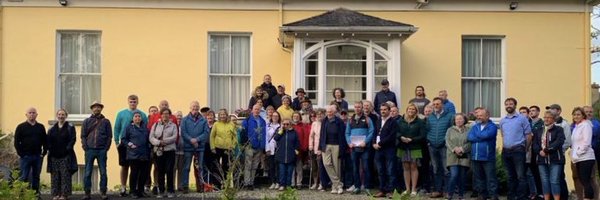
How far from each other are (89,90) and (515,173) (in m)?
10.3

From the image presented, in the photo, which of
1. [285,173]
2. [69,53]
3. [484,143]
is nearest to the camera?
[484,143]

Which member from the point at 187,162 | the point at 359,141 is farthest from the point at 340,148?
the point at 187,162

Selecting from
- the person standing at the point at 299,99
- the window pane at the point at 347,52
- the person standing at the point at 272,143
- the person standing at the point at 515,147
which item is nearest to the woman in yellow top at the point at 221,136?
the person standing at the point at 272,143

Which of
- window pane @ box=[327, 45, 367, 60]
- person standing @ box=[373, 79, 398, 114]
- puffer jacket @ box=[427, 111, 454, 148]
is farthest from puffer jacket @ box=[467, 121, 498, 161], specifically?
window pane @ box=[327, 45, 367, 60]

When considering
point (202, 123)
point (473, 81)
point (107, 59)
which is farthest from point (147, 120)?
point (473, 81)

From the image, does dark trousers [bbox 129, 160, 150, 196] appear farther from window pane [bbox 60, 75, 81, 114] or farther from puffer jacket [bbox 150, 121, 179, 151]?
window pane [bbox 60, 75, 81, 114]

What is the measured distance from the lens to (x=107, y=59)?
19.3m

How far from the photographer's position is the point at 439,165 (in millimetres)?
14727

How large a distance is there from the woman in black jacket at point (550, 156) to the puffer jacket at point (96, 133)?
735cm

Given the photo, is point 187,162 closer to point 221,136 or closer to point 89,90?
point 221,136

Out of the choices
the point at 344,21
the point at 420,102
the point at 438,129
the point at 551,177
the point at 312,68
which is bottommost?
the point at 551,177

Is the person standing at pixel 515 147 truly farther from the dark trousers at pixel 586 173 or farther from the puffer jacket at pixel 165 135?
the puffer jacket at pixel 165 135

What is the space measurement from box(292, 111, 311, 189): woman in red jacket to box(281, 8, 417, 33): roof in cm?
230

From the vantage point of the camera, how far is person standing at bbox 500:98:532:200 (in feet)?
46.3
